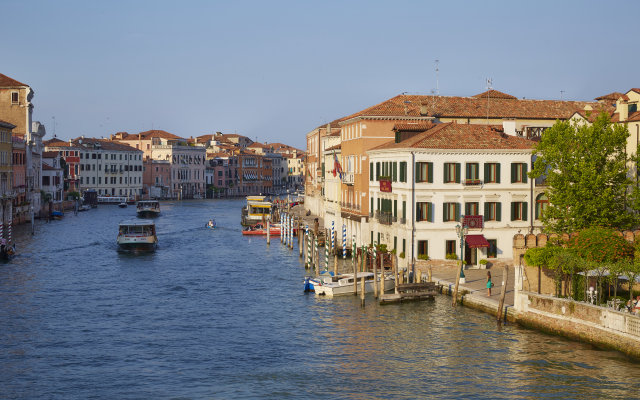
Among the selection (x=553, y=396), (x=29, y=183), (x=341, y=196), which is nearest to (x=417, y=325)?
(x=553, y=396)

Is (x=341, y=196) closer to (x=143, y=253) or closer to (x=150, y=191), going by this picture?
(x=143, y=253)

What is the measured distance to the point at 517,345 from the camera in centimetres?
2655

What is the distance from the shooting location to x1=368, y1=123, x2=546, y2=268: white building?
1519 inches

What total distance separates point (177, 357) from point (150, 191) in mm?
133372

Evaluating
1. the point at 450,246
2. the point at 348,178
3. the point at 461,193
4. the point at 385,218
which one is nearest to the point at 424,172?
the point at 461,193

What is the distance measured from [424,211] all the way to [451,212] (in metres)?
1.33

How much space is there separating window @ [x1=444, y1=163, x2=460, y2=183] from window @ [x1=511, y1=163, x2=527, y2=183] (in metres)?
2.88

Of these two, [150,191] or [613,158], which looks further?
[150,191]

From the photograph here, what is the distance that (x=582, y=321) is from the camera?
25.8 metres

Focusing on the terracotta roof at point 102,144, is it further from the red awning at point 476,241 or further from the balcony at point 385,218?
the red awning at point 476,241

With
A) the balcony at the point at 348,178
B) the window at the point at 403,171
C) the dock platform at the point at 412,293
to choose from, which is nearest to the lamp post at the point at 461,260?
the dock platform at the point at 412,293

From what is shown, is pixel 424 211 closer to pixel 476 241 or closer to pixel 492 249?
pixel 476 241

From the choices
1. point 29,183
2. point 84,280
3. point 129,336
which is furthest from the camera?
point 29,183

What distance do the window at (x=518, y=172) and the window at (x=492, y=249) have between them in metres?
3.17
